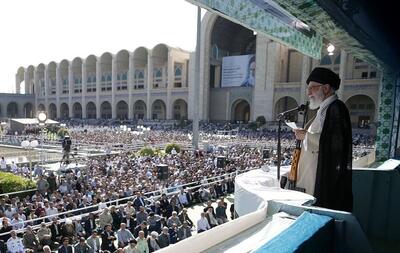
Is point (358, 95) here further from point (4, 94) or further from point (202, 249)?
point (4, 94)

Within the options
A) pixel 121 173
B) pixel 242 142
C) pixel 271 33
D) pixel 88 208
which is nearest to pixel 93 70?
pixel 242 142

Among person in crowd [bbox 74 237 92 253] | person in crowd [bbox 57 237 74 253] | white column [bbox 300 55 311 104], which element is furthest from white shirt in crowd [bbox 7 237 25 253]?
white column [bbox 300 55 311 104]

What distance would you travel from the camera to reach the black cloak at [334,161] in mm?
2508

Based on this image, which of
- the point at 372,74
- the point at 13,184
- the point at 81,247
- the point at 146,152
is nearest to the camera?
the point at 81,247

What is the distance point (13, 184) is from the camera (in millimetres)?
12266

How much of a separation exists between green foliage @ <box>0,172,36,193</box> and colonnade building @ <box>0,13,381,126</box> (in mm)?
28817

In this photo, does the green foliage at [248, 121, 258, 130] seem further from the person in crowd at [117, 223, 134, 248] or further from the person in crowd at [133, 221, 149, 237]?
the person in crowd at [117, 223, 134, 248]

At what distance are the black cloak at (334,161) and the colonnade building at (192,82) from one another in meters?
31.5

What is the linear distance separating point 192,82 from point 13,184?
39742 mm

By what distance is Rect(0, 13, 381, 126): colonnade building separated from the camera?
40062mm

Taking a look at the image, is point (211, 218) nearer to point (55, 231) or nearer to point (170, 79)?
point (55, 231)

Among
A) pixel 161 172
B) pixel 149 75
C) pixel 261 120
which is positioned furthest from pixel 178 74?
pixel 161 172

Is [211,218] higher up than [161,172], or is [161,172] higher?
[161,172]

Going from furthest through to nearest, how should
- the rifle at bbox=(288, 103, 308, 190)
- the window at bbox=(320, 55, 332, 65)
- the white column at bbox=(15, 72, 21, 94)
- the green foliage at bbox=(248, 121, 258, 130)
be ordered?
the white column at bbox=(15, 72, 21, 94) < the green foliage at bbox=(248, 121, 258, 130) < the window at bbox=(320, 55, 332, 65) < the rifle at bbox=(288, 103, 308, 190)
